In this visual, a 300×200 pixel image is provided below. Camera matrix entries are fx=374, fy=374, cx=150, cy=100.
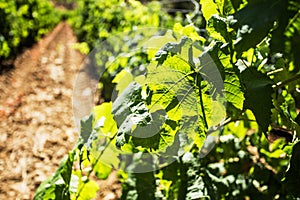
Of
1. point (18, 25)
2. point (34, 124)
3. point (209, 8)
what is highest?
point (18, 25)

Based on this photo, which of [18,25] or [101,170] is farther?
[18,25]

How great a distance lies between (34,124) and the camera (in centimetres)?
425

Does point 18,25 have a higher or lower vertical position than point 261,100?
higher

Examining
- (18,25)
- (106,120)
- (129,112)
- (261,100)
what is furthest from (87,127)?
(18,25)

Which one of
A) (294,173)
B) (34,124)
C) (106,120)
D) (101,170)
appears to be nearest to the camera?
(294,173)

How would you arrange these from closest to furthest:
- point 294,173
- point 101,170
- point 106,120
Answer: point 294,173
point 106,120
point 101,170

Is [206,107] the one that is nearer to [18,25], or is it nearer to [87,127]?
[87,127]

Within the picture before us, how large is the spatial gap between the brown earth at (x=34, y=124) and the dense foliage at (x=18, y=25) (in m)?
0.32

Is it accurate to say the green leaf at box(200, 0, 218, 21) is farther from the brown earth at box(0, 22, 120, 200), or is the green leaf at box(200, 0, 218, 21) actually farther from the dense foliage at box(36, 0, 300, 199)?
the brown earth at box(0, 22, 120, 200)

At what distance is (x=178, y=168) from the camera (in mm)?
1634

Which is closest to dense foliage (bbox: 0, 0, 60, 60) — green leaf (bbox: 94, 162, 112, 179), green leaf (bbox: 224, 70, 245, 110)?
green leaf (bbox: 94, 162, 112, 179)

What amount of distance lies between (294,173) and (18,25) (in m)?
7.30

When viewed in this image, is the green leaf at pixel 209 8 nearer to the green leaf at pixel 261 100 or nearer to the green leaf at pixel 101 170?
the green leaf at pixel 261 100

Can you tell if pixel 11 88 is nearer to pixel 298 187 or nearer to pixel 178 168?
pixel 178 168
